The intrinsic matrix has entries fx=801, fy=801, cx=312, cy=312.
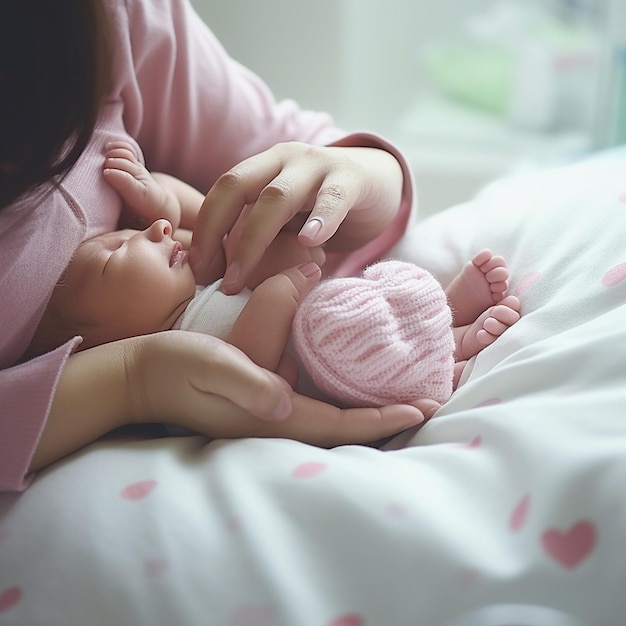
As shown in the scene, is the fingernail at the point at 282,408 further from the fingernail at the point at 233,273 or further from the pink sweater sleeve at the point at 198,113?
the pink sweater sleeve at the point at 198,113

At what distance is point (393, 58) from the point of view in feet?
5.61

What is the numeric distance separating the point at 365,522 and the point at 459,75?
1468 mm

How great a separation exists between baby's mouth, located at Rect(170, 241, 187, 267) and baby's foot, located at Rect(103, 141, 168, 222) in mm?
64

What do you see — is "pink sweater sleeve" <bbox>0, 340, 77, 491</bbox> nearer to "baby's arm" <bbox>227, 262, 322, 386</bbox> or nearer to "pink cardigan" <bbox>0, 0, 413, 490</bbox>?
"pink cardigan" <bbox>0, 0, 413, 490</bbox>

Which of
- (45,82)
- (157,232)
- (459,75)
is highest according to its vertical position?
(45,82)

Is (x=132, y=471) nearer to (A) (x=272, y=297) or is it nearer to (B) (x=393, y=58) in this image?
(A) (x=272, y=297)

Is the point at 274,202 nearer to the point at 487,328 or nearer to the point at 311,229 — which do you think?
the point at 311,229

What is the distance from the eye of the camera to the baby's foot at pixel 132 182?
0.66 m

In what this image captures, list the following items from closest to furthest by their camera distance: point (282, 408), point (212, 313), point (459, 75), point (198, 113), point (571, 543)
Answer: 1. point (571, 543)
2. point (282, 408)
3. point (212, 313)
4. point (198, 113)
5. point (459, 75)

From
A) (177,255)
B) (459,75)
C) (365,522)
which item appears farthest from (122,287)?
(459,75)

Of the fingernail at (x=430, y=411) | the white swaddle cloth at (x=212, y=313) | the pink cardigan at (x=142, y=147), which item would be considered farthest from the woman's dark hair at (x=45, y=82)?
the fingernail at (x=430, y=411)

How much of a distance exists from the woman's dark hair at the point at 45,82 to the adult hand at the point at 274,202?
12cm

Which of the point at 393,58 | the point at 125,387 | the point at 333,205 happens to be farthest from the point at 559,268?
the point at 393,58

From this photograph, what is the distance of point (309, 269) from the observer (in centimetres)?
61
